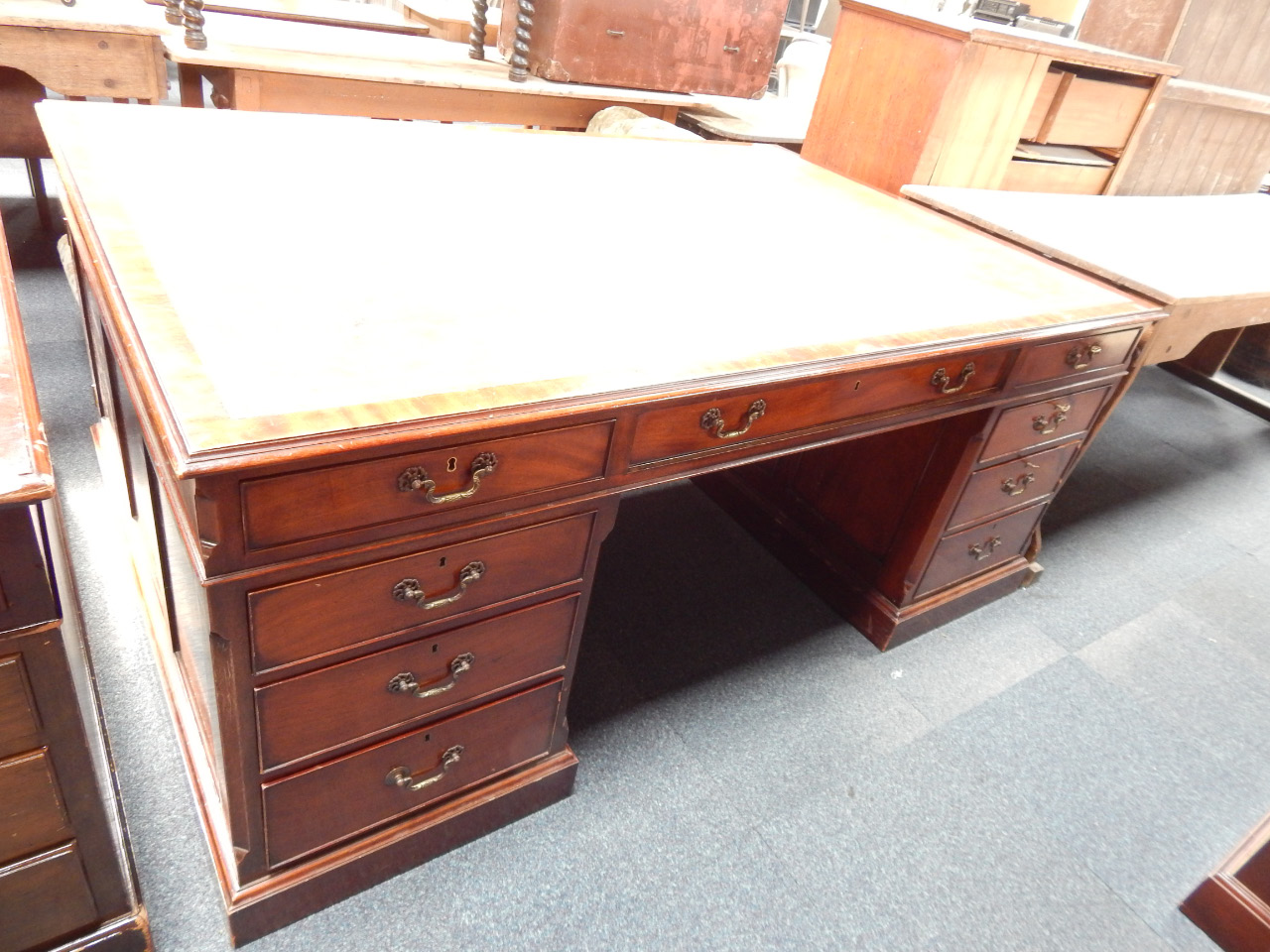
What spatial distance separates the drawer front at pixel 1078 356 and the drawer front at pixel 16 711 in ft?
5.12

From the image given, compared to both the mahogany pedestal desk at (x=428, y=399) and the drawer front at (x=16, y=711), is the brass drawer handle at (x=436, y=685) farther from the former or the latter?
the drawer front at (x=16, y=711)

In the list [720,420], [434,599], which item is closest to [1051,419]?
[720,420]

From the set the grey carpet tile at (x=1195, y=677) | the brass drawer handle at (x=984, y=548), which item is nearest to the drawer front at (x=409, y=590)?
the brass drawer handle at (x=984, y=548)

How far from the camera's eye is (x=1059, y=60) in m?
1.97

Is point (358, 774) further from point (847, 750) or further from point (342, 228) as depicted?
point (847, 750)

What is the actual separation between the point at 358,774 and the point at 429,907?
0.96 feet

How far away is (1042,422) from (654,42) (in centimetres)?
202

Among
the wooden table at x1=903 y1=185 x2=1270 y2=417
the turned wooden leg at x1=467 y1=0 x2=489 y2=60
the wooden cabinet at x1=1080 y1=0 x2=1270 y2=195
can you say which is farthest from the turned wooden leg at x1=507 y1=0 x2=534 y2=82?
the wooden cabinet at x1=1080 y1=0 x2=1270 y2=195

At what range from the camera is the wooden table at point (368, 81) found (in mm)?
2387

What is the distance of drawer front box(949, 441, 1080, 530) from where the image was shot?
1.78 m

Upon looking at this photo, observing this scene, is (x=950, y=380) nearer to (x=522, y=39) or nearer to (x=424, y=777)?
(x=424, y=777)

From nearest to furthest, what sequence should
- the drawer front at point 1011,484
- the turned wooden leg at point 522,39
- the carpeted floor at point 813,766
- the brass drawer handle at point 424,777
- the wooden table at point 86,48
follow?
the brass drawer handle at point 424,777, the carpeted floor at point 813,766, the drawer front at point 1011,484, the wooden table at point 86,48, the turned wooden leg at point 522,39

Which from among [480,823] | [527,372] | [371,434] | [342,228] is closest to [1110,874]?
[480,823]

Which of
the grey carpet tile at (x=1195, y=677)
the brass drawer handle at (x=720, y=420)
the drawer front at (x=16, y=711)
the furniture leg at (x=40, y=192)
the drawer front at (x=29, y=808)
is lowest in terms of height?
the grey carpet tile at (x=1195, y=677)
